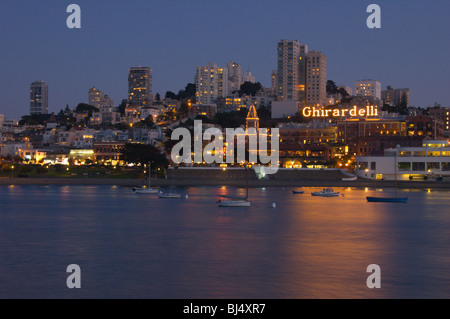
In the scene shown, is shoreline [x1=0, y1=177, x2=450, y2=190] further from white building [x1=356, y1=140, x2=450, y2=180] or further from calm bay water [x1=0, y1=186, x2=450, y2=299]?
calm bay water [x1=0, y1=186, x2=450, y2=299]

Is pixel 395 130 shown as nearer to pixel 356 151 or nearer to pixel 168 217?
pixel 356 151

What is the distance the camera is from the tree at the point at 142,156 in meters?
127

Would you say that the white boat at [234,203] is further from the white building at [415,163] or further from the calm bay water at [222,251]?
the white building at [415,163]

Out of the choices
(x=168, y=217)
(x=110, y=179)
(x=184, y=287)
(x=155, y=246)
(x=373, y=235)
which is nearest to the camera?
(x=184, y=287)

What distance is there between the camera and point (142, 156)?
127 m

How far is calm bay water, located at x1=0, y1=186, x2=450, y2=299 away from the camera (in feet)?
95.2

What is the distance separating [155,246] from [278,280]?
46.2 ft

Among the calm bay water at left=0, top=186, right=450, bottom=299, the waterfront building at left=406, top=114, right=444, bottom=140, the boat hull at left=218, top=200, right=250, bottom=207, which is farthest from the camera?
the waterfront building at left=406, top=114, right=444, bottom=140

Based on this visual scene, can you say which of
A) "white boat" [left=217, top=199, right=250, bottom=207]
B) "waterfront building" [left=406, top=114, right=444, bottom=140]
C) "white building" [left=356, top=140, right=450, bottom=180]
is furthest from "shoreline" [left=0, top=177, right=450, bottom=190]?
"white boat" [left=217, top=199, right=250, bottom=207]

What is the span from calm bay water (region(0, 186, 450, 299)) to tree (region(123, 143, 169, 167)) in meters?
53.4

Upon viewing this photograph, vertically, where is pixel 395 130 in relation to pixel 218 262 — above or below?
above

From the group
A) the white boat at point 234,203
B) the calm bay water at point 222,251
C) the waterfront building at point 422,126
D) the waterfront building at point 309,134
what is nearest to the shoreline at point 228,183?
the waterfront building at point 422,126

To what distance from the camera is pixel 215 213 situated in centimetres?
6512
